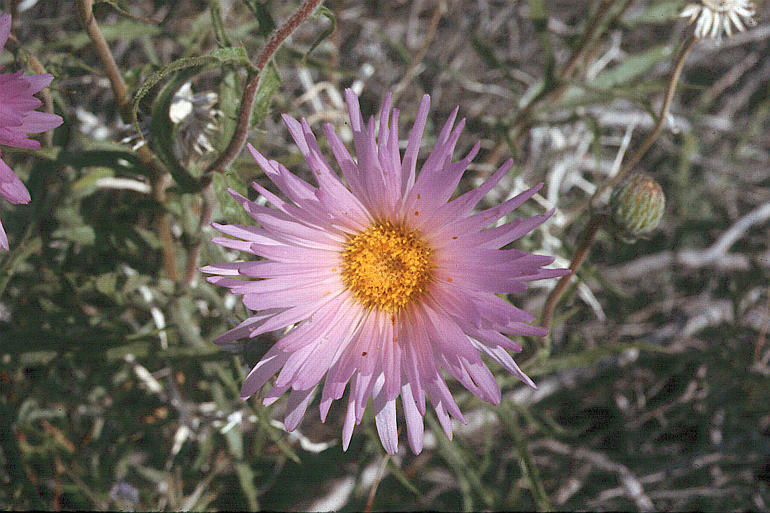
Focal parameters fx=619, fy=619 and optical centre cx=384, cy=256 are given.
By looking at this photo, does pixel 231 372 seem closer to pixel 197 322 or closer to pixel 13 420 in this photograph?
pixel 197 322

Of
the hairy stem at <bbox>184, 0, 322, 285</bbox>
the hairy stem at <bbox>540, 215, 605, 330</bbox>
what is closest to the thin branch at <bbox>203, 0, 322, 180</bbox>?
the hairy stem at <bbox>184, 0, 322, 285</bbox>

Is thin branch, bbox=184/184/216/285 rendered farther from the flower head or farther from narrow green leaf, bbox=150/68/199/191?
the flower head

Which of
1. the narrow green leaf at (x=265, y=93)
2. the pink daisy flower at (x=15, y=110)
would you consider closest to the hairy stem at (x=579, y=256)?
the narrow green leaf at (x=265, y=93)

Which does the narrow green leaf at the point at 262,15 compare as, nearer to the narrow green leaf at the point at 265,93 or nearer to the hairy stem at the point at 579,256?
the narrow green leaf at the point at 265,93

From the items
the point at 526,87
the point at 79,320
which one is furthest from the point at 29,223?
the point at 526,87

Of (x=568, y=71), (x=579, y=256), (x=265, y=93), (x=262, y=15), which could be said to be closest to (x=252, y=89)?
(x=265, y=93)

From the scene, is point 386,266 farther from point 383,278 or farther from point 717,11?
point 717,11
